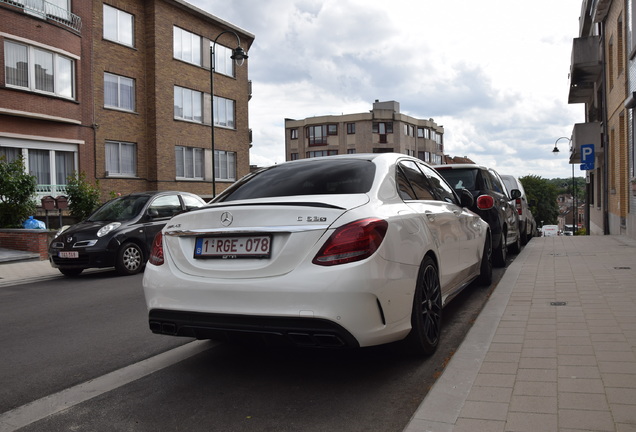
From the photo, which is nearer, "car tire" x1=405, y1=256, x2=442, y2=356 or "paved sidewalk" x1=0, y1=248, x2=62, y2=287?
"car tire" x1=405, y1=256, x2=442, y2=356

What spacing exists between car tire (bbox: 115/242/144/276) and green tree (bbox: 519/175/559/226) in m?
82.1

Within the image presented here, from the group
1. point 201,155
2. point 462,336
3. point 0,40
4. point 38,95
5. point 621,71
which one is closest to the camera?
point 462,336

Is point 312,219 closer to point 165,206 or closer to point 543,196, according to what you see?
point 165,206

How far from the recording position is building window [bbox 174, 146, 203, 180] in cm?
2800

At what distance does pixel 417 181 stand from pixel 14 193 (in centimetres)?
1370

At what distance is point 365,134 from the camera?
6988 centimetres

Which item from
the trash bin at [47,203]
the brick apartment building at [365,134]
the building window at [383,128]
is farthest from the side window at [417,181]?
the building window at [383,128]

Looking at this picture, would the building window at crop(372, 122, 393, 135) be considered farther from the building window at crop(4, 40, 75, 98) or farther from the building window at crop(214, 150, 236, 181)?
the building window at crop(4, 40, 75, 98)

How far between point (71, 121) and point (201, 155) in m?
8.29

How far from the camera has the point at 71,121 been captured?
21.9m

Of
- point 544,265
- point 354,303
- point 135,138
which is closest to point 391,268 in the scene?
point 354,303

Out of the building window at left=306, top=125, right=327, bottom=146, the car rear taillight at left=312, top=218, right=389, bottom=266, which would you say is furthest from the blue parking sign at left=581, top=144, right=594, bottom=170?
the building window at left=306, top=125, right=327, bottom=146

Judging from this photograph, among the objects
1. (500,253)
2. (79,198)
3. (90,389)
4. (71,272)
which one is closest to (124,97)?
(79,198)

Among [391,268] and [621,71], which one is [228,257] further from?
[621,71]
